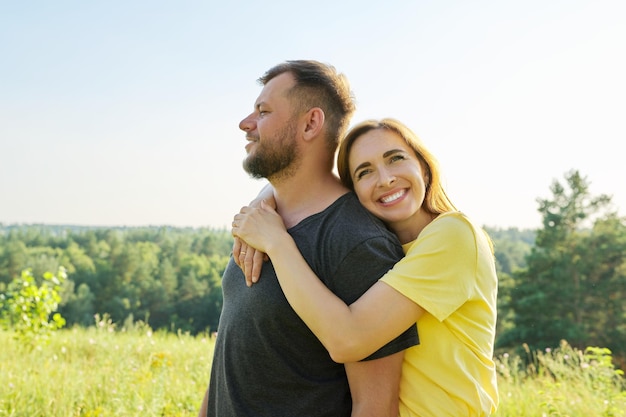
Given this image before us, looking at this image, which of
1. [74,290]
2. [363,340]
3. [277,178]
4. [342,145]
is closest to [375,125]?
[342,145]

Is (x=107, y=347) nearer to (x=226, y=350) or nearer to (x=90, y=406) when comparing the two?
(x=90, y=406)

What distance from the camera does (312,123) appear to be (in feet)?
8.36

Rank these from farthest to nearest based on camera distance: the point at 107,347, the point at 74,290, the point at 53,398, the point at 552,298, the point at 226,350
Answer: the point at 74,290 < the point at 552,298 < the point at 107,347 < the point at 53,398 < the point at 226,350

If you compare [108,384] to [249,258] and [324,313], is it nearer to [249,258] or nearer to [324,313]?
[249,258]

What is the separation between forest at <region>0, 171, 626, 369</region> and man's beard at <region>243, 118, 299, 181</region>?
2.99 feet

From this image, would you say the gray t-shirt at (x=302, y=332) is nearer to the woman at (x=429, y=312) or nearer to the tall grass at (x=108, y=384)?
the woman at (x=429, y=312)

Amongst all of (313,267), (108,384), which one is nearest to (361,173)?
(313,267)

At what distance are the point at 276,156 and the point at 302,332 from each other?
2.33 ft

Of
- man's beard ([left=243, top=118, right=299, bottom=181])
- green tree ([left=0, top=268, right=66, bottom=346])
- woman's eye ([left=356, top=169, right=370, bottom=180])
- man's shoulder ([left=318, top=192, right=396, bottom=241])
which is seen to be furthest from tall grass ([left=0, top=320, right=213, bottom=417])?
woman's eye ([left=356, top=169, right=370, bottom=180])

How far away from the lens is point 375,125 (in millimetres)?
2414

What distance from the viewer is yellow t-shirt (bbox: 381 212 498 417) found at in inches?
79.0

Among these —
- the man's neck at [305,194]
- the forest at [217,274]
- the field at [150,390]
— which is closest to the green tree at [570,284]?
the forest at [217,274]

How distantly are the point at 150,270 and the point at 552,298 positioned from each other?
42095 millimetres

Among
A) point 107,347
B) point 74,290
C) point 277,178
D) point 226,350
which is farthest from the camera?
point 74,290
